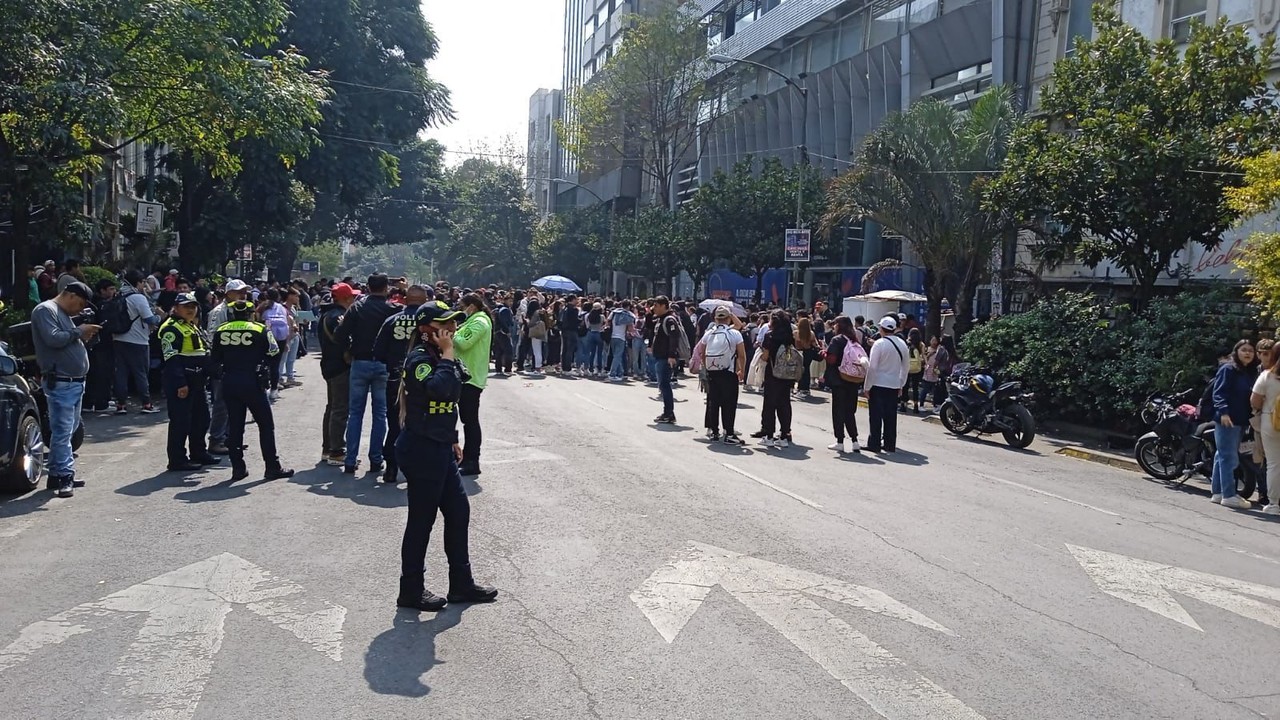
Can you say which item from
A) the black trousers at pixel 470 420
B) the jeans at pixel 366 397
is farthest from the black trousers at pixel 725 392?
the jeans at pixel 366 397

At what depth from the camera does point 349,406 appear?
35.3ft

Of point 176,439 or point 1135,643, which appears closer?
point 1135,643

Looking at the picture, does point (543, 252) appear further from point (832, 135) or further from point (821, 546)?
point (821, 546)

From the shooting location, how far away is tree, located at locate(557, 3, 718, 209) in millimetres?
44625

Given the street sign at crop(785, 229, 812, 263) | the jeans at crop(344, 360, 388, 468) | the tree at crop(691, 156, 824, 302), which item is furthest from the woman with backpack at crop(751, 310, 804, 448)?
the tree at crop(691, 156, 824, 302)

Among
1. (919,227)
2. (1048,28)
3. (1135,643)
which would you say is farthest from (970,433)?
(1048,28)

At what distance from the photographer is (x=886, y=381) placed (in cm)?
1373

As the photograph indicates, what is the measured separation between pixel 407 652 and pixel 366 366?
536 cm

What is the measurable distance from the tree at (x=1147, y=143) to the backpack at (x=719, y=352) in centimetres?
745

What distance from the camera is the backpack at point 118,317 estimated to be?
47.5 feet

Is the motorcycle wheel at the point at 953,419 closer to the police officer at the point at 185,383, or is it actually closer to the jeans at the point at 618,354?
the jeans at the point at 618,354

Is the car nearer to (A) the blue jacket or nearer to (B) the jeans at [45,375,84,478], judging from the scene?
(B) the jeans at [45,375,84,478]

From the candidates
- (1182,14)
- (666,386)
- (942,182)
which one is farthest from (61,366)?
(1182,14)

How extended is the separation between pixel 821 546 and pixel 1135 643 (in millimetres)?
2428
